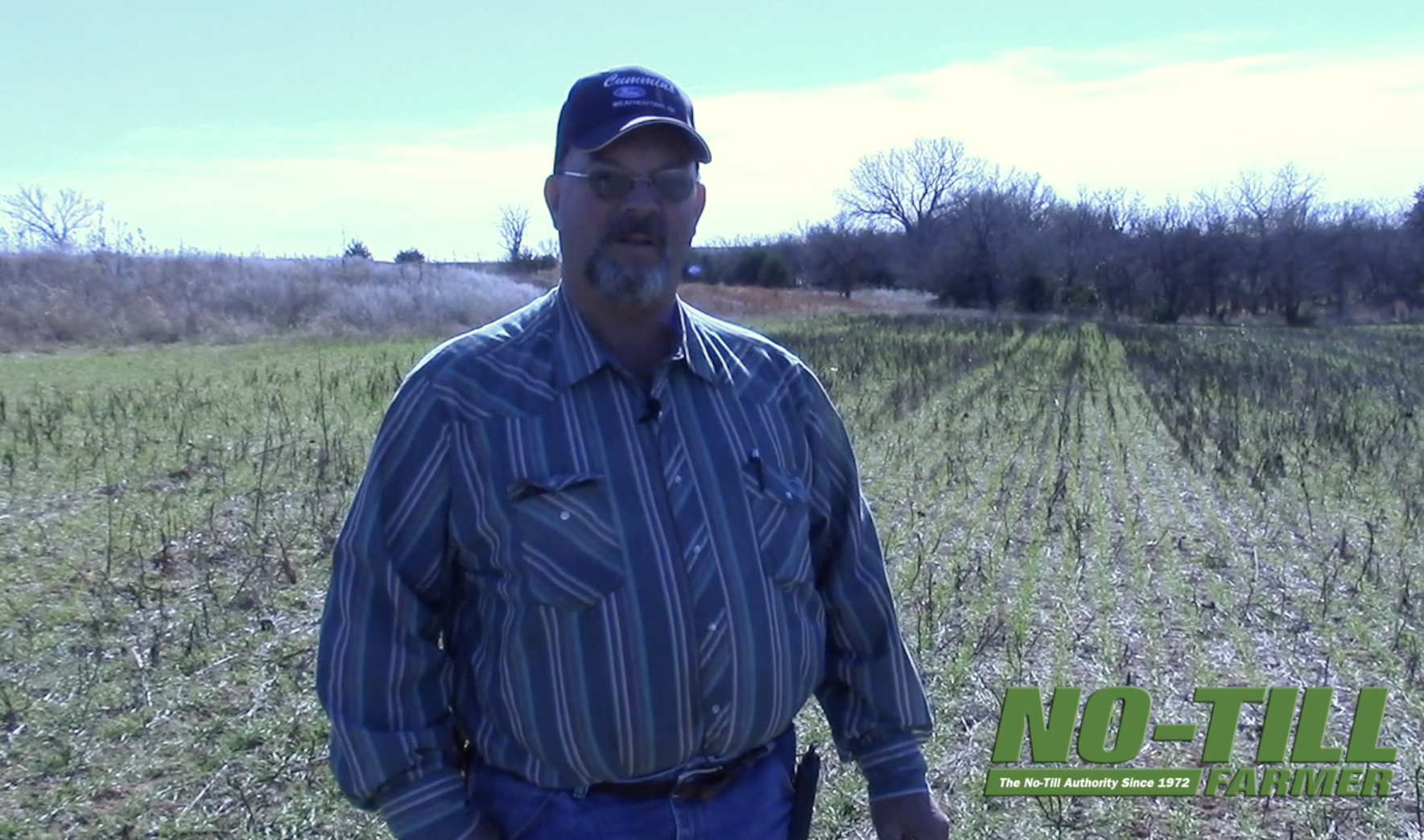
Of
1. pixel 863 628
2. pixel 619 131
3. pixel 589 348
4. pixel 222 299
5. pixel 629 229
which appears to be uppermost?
pixel 619 131

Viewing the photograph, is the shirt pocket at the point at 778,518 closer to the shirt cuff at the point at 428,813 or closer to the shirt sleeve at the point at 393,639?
the shirt sleeve at the point at 393,639

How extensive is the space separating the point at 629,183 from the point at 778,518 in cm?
60

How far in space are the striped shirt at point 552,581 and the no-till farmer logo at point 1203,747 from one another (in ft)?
8.36

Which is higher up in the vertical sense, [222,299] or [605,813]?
[605,813]

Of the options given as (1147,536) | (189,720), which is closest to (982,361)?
(1147,536)

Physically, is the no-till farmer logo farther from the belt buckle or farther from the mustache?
the mustache

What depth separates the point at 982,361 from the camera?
859 inches

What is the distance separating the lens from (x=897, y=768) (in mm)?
2312

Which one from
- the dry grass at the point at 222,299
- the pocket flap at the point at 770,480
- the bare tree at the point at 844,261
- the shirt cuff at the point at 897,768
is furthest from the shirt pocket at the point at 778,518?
the bare tree at the point at 844,261

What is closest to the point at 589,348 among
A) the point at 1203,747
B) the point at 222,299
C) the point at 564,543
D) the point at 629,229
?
the point at 629,229

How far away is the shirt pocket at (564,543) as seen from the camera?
1912 mm

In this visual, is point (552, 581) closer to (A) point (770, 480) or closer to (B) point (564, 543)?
(B) point (564, 543)

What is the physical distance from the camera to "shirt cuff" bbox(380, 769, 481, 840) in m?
1.94

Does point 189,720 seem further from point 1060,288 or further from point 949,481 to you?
point 1060,288
